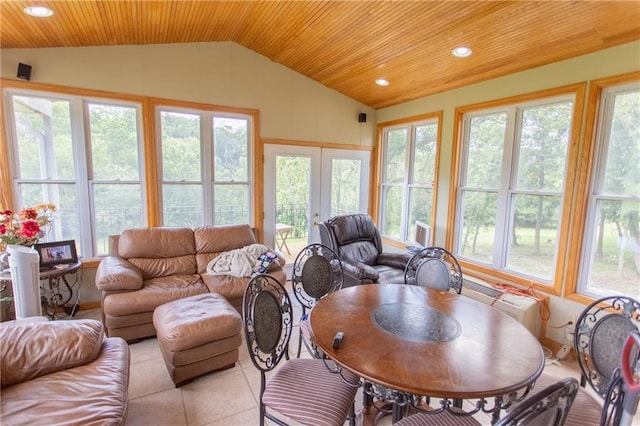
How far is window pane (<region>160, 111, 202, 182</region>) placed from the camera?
3790mm

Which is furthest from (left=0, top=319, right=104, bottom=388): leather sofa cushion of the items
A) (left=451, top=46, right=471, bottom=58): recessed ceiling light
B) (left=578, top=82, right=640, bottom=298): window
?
(left=578, top=82, right=640, bottom=298): window

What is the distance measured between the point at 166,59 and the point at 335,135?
2372 millimetres

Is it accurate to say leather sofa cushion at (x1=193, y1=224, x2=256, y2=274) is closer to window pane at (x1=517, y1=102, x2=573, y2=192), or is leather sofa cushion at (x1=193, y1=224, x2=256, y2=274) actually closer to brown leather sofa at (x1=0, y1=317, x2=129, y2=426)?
brown leather sofa at (x1=0, y1=317, x2=129, y2=426)

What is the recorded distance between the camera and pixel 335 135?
478cm

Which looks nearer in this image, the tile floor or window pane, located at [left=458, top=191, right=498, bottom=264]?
the tile floor

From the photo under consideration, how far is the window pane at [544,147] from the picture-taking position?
2.92 meters

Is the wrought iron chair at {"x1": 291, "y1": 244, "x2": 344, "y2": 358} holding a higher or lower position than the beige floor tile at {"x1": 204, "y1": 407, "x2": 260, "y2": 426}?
higher

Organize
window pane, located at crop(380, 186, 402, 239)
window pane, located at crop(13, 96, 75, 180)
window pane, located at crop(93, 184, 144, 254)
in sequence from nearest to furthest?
window pane, located at crop(13, 96, 75, 180)
window pane, located at crop(93, 184, 144, 254)
window pane, located at crop(380, 186, 402, 239)

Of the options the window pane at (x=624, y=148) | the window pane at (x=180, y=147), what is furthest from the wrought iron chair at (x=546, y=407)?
the window pane at (x=180, y=147)

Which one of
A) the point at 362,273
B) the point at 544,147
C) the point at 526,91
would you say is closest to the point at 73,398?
the point at 362,273

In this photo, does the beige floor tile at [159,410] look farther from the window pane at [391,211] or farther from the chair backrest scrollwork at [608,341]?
the window pane at [391,211]

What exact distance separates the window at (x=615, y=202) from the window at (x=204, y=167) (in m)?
3.69

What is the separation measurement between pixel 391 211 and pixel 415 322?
3375 millimetres

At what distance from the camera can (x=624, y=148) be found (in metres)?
2.55
